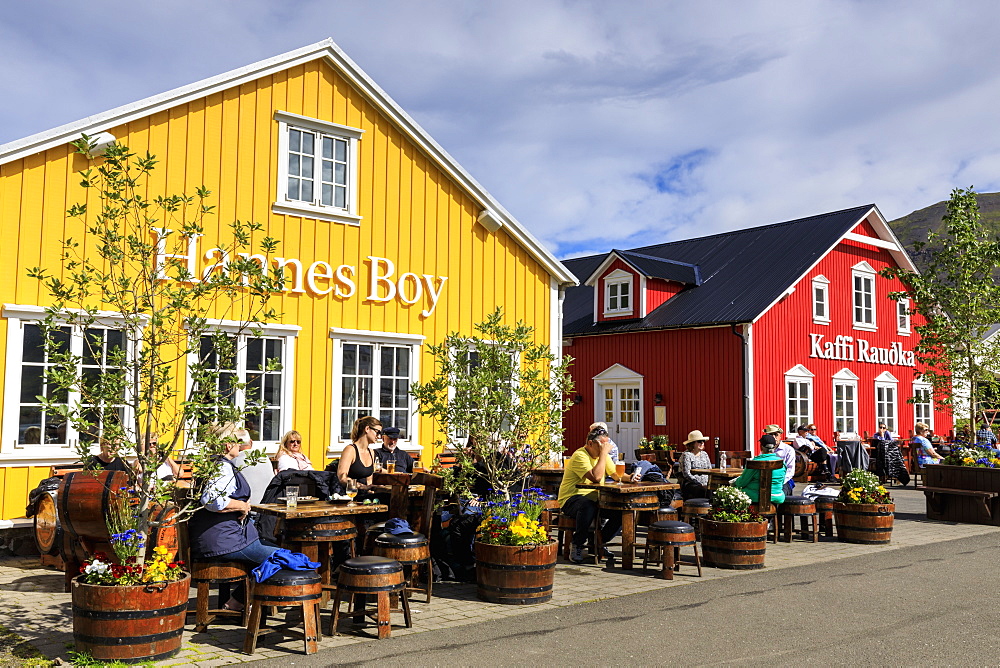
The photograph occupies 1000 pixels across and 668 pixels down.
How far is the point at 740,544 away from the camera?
9070 mm

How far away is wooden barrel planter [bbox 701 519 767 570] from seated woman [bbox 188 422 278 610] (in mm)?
4762

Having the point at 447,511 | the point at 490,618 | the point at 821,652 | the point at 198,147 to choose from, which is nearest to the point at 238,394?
the point at 198,147

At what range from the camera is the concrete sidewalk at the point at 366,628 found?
5965 mm

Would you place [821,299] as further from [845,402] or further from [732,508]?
[732,508]

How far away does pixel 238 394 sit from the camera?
37.8 ft

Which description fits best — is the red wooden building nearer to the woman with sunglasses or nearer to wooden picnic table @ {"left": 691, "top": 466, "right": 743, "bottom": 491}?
wooden picnic table @ {"left": 691, "top": 466, "right": 743, "bottom": 491}

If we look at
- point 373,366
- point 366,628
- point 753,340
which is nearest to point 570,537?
point 366,628

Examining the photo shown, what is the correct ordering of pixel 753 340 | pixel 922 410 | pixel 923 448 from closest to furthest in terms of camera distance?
pixel 923 448 < pixel 753 340 < pixel 922 410

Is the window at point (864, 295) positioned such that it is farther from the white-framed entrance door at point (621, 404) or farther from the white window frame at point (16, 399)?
the white window frame at point (16, 399)

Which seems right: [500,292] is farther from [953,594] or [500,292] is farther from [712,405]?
[712,405]

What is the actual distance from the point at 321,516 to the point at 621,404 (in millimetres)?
17131

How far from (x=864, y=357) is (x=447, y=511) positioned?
18036 mm

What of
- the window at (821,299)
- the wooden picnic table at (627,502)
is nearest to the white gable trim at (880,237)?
the window at (821,299)

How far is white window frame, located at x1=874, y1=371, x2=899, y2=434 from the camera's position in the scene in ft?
78.3
